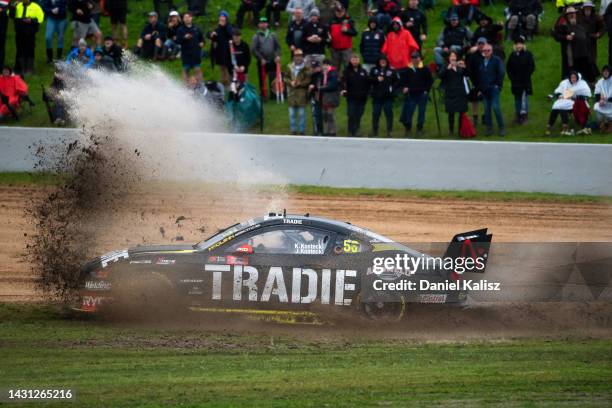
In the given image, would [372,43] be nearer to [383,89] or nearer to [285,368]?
[383,89]

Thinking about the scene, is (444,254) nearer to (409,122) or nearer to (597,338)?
(597,338)

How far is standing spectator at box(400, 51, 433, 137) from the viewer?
20.1 m

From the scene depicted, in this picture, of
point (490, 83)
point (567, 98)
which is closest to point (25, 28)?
point (490, 83)

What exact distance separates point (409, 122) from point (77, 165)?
26.6ft

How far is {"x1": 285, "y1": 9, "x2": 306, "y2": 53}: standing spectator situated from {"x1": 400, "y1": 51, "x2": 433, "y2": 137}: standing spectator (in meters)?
2.75

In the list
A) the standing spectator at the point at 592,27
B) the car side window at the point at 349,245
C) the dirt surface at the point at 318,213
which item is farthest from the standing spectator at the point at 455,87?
A: the car side window at the point at 349,245

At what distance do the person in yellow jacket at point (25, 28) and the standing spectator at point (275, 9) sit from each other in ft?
18.2

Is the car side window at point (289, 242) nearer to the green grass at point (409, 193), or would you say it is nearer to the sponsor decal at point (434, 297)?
the sponsor decal at point (434, 297)

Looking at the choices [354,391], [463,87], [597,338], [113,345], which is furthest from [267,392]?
[463,87]

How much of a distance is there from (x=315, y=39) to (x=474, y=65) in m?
3.52

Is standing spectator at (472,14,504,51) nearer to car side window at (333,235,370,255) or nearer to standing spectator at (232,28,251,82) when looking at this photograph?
standing spectator at (232,28,251,82)

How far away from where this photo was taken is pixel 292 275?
36.8 ft

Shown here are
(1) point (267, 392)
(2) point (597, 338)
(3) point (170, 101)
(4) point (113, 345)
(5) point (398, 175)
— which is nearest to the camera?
(1) point (267, 392)

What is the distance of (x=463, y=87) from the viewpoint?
65.1 feet
